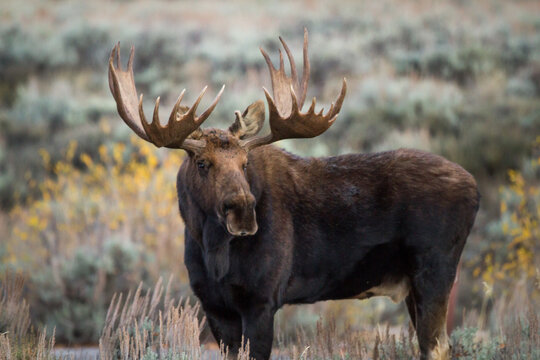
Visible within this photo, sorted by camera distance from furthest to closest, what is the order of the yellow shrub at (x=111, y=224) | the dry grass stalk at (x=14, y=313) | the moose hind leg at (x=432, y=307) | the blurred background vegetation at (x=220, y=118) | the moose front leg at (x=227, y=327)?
the yellow shrub at (x=111, y=224) → the blurred background vegetation at (x=220, y=118) → the dry grass stalk at (x=14, y=313) → the moose hind leg at (x=432, y=307) → the moose front leg at (x=227, y=327)

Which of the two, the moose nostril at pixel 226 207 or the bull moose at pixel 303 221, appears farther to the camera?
the bull moose at pixel 303 221

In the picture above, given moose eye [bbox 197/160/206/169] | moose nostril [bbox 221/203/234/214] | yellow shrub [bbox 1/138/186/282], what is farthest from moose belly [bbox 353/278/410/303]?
yellow shrub [bbox 1/138/186/282]

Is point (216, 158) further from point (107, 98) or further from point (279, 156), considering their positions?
point (107, 98)

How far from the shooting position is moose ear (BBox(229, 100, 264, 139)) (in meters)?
5.11

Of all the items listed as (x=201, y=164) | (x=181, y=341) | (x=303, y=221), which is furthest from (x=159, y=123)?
(x=181, y=341)

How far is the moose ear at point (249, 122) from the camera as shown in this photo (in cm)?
511

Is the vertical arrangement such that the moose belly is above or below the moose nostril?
below

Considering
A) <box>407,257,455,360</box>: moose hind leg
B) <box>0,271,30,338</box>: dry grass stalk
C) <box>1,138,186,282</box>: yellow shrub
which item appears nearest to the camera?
<box>407,257,455,360</box>: moose hind leg

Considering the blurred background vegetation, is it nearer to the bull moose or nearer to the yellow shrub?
the yellow shrub

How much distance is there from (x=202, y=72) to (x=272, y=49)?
2348 millimetres

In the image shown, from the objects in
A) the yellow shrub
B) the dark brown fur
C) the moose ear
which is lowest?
the yellow shrub

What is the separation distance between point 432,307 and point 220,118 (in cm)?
1041

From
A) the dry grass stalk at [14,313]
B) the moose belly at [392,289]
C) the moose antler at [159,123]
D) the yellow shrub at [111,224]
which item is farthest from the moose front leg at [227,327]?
the yellow shrub at [111,224]

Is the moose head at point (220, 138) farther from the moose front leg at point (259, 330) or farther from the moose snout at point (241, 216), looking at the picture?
the moose front leg at point (259, 330)
